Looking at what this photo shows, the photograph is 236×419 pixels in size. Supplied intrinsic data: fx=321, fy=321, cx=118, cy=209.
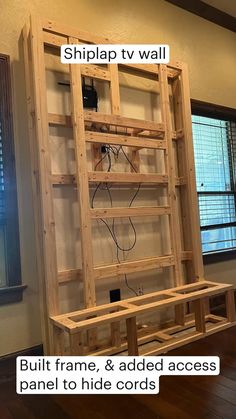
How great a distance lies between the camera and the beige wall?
7.34ft

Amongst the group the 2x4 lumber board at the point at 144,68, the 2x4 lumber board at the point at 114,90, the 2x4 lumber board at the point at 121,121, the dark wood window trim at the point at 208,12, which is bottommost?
the 2x4 lumber board at the point at 121,121

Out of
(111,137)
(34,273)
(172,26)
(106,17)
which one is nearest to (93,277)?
(34,273)

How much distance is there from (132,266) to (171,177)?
0.87 metres

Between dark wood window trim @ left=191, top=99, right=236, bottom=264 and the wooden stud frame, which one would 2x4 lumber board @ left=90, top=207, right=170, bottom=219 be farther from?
dark wood window trim @ left=191, top=99, right=236, bottom=264

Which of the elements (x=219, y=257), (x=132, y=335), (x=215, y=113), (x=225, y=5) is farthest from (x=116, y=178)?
(x=225, y=5)

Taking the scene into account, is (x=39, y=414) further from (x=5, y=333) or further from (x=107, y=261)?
(x=107, y=261)

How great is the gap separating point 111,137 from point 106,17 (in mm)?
1158

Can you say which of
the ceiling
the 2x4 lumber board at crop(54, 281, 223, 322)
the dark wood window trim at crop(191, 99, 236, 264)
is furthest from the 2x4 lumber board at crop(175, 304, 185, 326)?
the ceiling

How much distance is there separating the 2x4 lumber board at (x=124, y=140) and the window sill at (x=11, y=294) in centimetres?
117

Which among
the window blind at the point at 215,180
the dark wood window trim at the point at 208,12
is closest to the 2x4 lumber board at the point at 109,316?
the window blind at the point at 215,180

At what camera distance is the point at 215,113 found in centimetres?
359

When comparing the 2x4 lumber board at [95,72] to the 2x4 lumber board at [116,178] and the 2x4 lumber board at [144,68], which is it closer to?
the 2x4 lumber board at [144,68]

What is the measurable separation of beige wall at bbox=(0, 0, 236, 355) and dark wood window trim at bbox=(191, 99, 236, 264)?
0.24 feet

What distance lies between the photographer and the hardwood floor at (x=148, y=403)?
5.25ft
